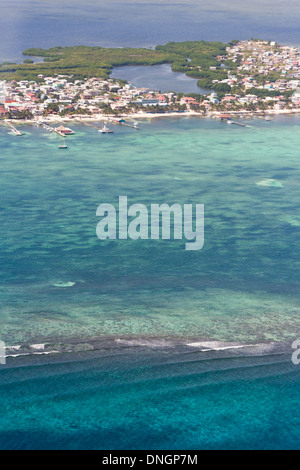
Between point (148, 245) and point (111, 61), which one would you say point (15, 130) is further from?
point (111, 61)

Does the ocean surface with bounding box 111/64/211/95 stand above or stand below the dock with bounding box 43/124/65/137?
above

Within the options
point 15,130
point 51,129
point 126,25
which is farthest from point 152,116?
point 126,25

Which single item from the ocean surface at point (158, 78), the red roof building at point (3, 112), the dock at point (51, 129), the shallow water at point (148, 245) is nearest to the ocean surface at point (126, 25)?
the ocean surface at point (158, 78)

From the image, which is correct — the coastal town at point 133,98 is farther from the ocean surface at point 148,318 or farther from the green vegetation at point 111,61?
the ocean surface at point 148,318

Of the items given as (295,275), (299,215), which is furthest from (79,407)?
(299,215)

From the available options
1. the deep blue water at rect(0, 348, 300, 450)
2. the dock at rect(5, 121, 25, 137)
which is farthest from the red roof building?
the deep blue water at rect(0, 348, 300, 450)

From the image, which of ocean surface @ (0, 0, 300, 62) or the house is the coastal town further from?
ocean surface @ (0, 0, 300, 62)

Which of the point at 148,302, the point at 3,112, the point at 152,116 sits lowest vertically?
the point at 148,302
